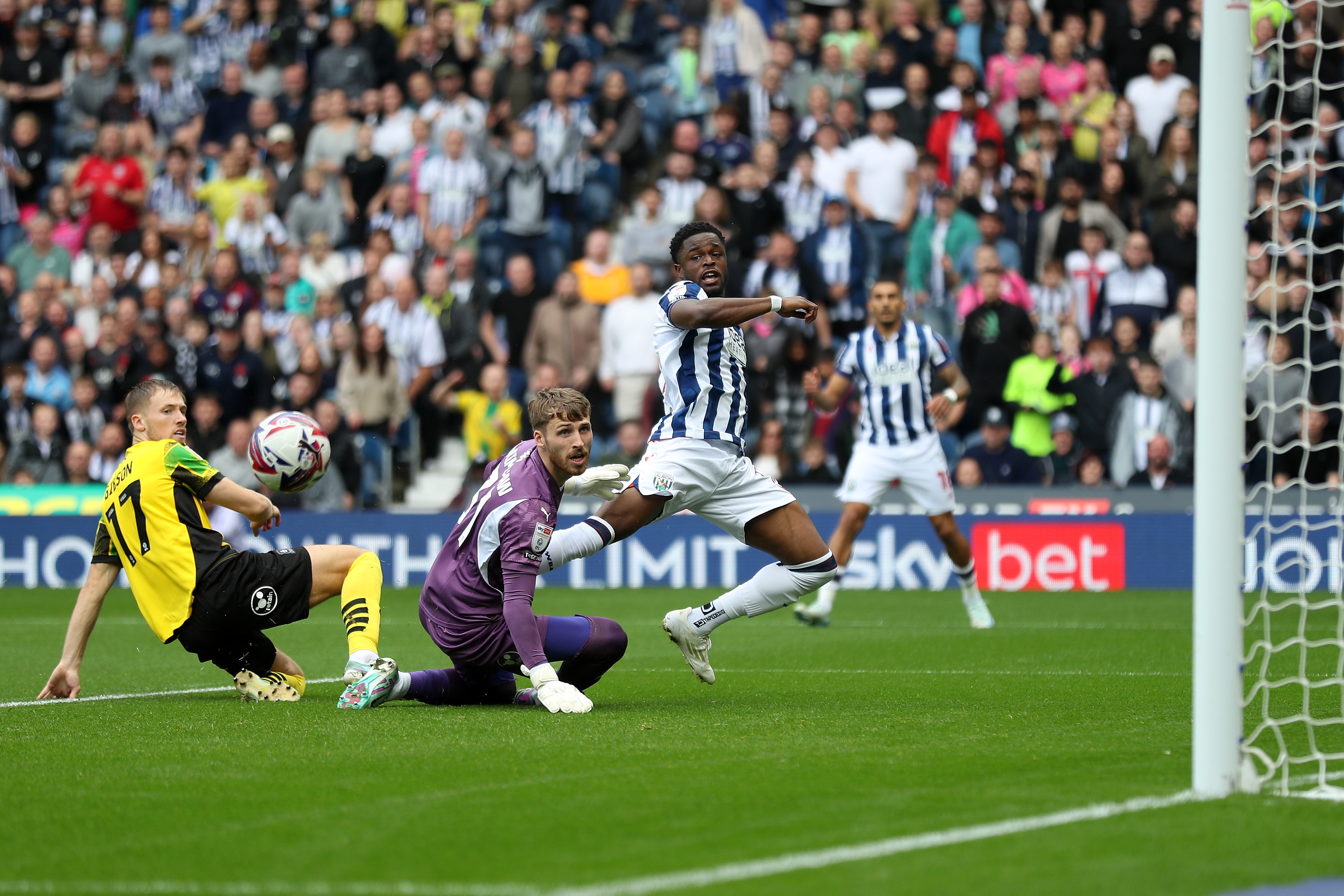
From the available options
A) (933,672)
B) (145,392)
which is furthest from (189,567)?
(933,672)

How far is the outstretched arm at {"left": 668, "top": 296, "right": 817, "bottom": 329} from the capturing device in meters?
7.31

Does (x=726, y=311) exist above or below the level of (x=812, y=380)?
above

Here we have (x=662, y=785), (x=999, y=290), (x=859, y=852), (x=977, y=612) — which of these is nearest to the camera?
(x=859, y=852)

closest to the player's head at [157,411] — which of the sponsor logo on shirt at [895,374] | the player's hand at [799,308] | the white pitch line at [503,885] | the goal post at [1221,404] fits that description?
the player's hand at [799,308]

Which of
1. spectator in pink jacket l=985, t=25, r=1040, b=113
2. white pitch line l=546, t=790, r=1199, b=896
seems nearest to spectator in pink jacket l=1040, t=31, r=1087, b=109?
spectator in pink jacket l=985, t=25, r=1040, b=113

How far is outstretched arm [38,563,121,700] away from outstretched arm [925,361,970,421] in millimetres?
6228

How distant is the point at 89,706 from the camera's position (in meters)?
7.87

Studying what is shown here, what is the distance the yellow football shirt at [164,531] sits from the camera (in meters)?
7.67

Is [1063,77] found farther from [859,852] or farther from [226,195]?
[859,852]

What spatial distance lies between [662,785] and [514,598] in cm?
191

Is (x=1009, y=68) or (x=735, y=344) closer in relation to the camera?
(x=735, y=344)

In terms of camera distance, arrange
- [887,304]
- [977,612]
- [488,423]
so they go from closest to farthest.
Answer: [977,612] → [887,304] → [488,423]

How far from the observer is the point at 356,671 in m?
7.41

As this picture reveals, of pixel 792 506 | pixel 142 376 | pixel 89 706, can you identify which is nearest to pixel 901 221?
pixel 142 376
